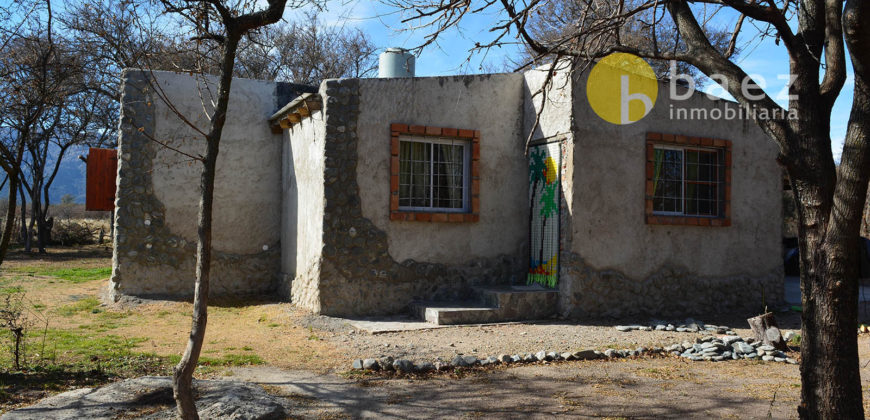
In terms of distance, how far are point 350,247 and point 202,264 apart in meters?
5.10

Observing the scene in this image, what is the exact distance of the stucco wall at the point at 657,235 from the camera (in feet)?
29.0

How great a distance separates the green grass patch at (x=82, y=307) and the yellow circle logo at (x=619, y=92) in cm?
839

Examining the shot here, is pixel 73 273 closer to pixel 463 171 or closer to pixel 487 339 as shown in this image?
pixel 463 171

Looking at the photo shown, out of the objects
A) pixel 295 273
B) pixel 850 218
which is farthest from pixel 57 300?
pixel 850 218

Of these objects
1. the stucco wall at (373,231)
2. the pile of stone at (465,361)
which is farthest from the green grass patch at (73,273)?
the pile of stone at (465,361)

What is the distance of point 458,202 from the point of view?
9516 millimetres

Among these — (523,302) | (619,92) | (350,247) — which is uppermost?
(619,92)

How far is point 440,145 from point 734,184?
5.02m

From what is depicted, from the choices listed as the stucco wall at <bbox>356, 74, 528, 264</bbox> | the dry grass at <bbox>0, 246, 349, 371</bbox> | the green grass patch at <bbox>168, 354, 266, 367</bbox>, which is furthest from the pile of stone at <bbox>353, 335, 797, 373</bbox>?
the stucco wall at <bbox>356, 74, 528, 264</bbox>

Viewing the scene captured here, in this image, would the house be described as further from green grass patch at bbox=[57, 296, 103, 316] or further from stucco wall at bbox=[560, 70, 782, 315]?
green grass patch at bbox=[57, 296, 103, 316]

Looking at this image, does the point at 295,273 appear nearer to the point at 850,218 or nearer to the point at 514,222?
the point at 514,222

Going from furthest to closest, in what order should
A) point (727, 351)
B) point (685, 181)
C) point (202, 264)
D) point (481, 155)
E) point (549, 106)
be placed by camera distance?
point (685, 181), point (481, 155), point (549, 106), point (727, 351), point (202, 264)

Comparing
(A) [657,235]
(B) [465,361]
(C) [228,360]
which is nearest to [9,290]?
(C) [228,360]

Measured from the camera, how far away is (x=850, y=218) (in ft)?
11.7
